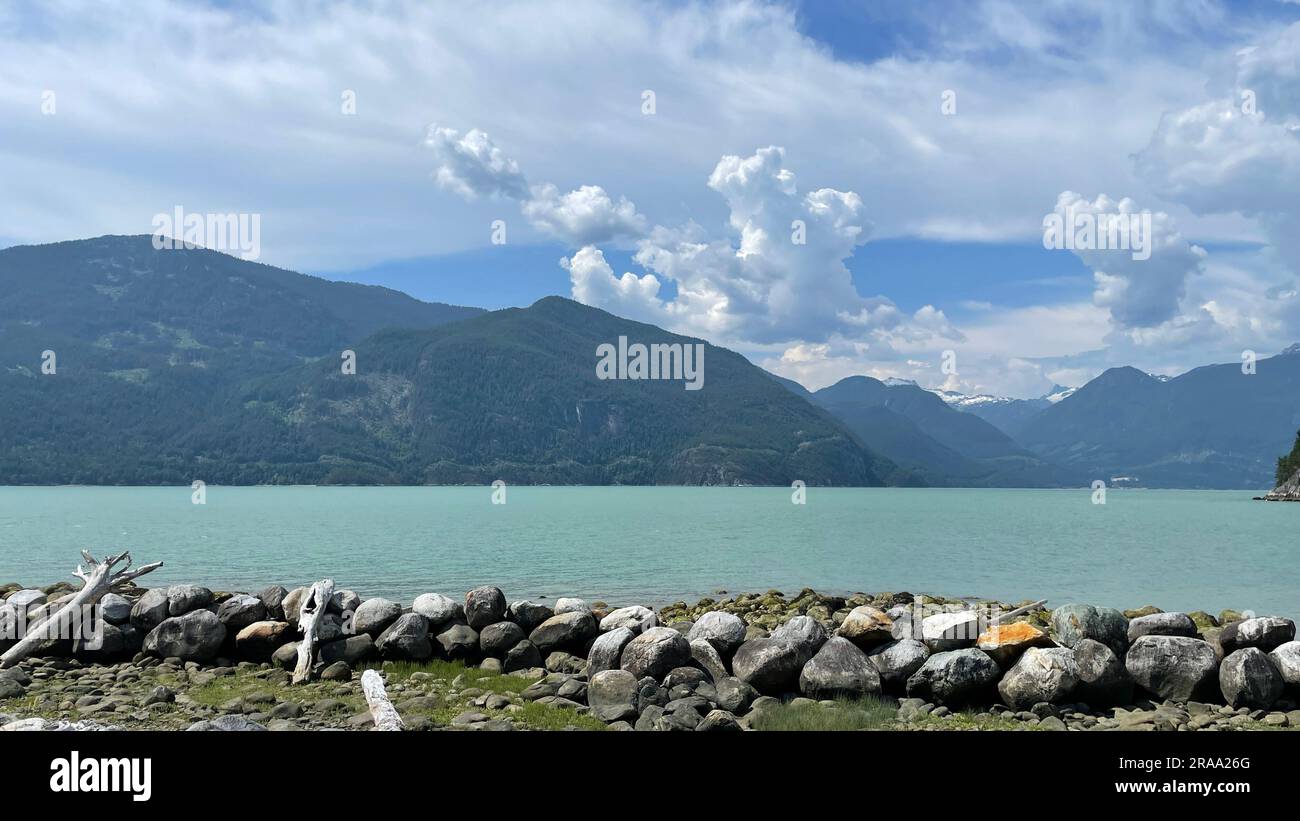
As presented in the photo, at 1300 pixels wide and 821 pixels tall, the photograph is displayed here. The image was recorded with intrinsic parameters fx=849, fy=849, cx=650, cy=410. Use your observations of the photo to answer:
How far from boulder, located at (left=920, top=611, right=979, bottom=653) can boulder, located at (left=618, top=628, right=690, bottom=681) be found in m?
4.24

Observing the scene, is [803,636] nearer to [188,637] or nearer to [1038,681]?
[1038,681]

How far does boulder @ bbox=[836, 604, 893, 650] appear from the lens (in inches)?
596

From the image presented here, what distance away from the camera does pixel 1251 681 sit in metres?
13.6

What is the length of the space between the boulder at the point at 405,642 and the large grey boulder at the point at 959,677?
9271mm

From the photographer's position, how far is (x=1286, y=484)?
588 ft

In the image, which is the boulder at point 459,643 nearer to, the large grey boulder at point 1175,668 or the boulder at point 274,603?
the boulder at point 274,603

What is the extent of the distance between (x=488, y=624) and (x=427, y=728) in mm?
5293

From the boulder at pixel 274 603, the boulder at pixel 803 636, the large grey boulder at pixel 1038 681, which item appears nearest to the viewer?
the large grey boulder at pixel 1038 681

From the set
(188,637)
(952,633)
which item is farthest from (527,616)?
Answer: (952,633)

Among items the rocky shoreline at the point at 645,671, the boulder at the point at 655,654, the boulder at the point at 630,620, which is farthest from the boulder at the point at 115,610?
the boulder at the point at 655,654

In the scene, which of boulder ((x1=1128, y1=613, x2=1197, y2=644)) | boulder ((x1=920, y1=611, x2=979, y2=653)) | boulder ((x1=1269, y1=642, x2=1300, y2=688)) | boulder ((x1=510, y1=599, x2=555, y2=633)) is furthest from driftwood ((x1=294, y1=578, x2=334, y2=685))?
boulder ((x1=1269, y1=642, x2=1300, y2=688))

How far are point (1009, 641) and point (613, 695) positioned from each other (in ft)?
21.9

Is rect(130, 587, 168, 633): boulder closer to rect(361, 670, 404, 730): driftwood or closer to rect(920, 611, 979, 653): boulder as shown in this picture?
rect(361, 670, 404, 730): driftwood

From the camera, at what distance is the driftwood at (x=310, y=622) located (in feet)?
51.0
